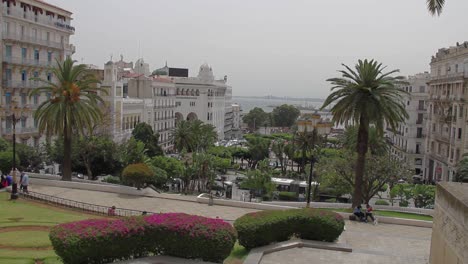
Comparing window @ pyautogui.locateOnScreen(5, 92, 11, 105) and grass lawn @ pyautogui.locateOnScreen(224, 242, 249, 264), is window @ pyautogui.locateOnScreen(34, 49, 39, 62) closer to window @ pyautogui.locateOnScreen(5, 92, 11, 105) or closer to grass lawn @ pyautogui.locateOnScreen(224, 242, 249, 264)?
window @ pyautogui.locateOnScreen(5, 92, 11, 105)

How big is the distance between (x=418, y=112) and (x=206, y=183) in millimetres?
40764

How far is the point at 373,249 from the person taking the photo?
19.8 metres

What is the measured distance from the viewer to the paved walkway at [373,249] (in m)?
17.5

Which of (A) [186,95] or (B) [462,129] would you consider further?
(A) [186,95]

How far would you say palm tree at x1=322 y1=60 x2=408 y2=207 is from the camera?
94.6ft

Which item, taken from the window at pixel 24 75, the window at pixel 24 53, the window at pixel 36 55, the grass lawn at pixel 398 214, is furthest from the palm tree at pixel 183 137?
the grass lawn at pixel 398 214

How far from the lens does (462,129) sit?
176 feet

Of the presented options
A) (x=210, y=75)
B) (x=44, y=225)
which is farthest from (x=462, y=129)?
(x=210, y=75)

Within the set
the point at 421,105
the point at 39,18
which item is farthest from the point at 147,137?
the point at 421,105

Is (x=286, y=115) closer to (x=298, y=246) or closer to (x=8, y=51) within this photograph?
(x=8, y=51)

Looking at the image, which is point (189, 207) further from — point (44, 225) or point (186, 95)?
point (186, 95)

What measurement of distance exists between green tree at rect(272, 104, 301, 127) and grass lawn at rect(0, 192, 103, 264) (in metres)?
146

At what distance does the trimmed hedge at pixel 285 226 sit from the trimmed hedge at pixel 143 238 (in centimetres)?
200

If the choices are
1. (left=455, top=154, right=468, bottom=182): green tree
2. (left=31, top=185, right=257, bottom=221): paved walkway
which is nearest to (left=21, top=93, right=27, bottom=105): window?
(left=31, top=185, right=257, bottom=221): paved walkway
